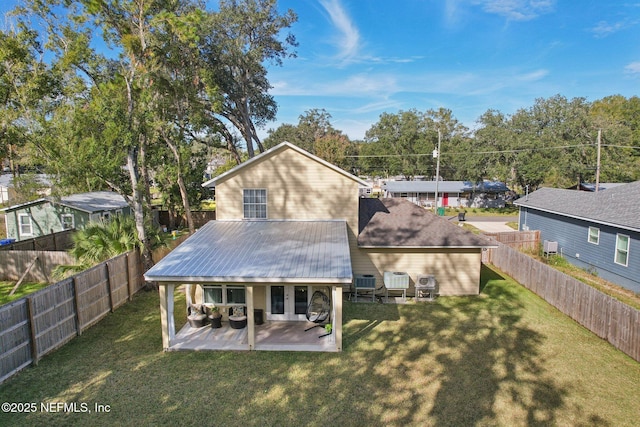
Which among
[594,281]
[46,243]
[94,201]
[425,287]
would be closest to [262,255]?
[425,287]

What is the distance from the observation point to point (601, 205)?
1877 centimetres

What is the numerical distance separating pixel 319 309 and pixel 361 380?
3.33 metres

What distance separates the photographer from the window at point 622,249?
1586 centimetres

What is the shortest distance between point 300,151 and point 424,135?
4919 cm

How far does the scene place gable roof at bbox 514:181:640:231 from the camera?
1617cm

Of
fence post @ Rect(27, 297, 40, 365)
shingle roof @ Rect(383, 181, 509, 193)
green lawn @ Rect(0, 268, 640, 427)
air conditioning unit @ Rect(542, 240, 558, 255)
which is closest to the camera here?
green lawn @ Rect(0, 268, 640, 427)

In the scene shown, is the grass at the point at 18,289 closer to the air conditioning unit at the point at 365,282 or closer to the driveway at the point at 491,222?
the air conditioning unit at the point at 365,282

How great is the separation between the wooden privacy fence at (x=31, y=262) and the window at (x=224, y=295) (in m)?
7.76

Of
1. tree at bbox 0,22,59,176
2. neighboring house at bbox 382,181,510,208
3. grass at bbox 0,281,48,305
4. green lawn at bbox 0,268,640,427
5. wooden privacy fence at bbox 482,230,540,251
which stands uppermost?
tree at bbox 0,22,59,176

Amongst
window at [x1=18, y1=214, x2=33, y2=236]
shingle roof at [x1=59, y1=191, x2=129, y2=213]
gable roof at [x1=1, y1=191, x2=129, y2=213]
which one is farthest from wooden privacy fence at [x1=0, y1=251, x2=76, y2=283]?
window at [x1=18, y1=214, x2=33, y2=236]

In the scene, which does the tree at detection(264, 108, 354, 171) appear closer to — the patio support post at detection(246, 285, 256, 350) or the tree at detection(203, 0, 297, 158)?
the tree at detection(203, 0, 297, 158)

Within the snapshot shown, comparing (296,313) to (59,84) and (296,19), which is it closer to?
(59,84)

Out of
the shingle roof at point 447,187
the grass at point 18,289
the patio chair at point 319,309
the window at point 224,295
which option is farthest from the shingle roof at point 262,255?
the shingle roof at point 447,187

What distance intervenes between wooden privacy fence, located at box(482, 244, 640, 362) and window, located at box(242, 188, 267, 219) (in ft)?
36.3
